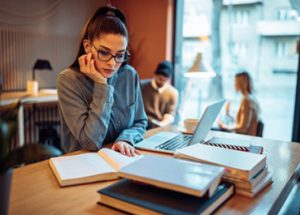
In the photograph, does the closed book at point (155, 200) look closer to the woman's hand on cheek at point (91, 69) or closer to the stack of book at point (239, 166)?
the stack of book at point (239, 166)

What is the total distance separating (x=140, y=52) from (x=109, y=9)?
2.79 m

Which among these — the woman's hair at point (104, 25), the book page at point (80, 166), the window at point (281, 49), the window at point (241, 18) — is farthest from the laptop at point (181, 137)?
the window at point (241, 18)

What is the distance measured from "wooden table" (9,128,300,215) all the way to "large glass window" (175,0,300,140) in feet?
7.97

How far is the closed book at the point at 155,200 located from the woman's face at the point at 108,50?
0.61m

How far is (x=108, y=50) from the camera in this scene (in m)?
1.23

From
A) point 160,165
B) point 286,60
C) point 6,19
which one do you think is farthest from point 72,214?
point 6,19

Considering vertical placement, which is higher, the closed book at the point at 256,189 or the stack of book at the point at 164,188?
the stack of book at the point at 164,188

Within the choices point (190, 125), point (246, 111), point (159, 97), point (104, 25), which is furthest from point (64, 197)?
point (159, 97)

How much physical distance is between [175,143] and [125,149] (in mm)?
287

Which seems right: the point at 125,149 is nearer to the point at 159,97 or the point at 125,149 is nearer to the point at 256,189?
the point at 256,189

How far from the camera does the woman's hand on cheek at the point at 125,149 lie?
3.72 feet

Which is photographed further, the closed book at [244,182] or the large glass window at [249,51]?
the large glass window at [249,51]

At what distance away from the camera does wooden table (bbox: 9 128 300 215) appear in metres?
0.74

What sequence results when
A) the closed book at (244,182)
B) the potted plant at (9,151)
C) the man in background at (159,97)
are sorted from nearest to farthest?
the potted plant at (9,151), the closed book at (244,182), the man in background at (159,97)
